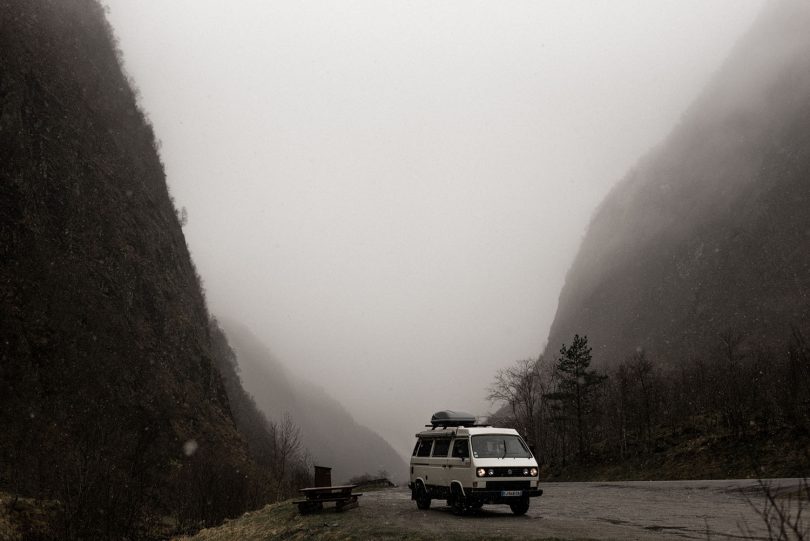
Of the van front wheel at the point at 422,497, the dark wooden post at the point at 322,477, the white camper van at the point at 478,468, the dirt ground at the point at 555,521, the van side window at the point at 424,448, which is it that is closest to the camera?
the dirt ground at the point at 555,521

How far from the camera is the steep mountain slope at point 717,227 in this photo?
352ft

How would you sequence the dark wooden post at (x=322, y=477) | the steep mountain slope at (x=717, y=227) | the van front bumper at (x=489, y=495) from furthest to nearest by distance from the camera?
the steep mountain slope at (x=717, y=227)
the dark wooden post at (x=322, y=477)
the van front bumper at (x=489, y=495)

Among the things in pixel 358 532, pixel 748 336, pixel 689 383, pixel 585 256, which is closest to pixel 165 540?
pixel 358 532

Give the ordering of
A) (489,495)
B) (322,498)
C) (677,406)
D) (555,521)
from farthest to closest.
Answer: (677,406) < (322,498) < (489,495) < (555,521)

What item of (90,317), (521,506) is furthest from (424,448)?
(90,317)

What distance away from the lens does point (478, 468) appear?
53.7 ft

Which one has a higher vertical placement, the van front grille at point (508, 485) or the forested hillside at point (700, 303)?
the forested hillside at point (700, 303)

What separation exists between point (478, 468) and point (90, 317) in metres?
36.7

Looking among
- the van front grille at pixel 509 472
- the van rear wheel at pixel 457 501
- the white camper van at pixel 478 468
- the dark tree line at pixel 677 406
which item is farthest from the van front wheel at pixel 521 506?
the dark tree line at pixel 677 406

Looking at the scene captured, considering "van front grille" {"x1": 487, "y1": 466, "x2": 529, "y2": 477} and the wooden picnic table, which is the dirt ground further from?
"van front grille" {"x1": 487, "y1": 466, "x2": 529, "y2": 477}

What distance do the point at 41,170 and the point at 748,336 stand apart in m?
101

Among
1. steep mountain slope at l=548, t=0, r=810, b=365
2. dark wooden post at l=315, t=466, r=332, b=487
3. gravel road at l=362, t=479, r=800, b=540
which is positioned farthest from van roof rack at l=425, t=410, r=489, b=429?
steep mountain slope at l=548, t=0, r=810, b=365

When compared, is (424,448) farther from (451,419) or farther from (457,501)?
(457,501)

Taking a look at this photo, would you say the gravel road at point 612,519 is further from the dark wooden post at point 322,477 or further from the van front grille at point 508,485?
the dark wooden post at point 322,477
